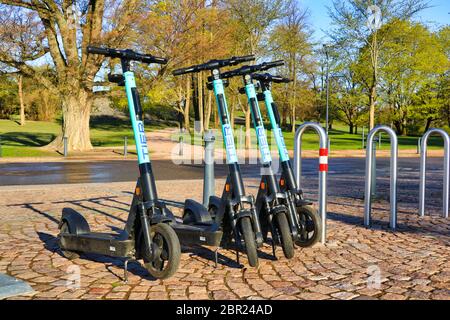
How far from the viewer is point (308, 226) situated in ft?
16.6

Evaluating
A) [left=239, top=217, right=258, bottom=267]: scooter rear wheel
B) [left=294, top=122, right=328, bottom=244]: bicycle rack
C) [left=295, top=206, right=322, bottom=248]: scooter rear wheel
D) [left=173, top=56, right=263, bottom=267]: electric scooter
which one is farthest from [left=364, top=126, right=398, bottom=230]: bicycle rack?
[left=239, top=217, right=258, bottom=267]: scooter rear wheel

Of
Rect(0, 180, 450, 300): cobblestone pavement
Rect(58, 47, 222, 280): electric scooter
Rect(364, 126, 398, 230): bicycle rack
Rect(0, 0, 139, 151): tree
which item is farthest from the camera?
Rect(0, 0, 139, 151): tree

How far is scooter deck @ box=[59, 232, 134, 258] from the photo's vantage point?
13.7 ft

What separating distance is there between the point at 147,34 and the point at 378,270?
19.9 meters

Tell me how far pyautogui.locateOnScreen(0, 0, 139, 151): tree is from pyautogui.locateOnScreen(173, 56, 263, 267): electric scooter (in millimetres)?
18009

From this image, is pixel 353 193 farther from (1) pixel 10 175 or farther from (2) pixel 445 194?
(1) pixel 10 175

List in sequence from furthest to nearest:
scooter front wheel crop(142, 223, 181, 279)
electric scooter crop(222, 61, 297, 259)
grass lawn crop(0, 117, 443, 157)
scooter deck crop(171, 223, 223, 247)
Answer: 1. grass lawn crop(0, 117, 443, 157)
2. electric scooter crop(222, 61, 297, 259)
3. scooter deck crop(171, 223, 223, 247)
4. scooter front wheel crop(142, 223, 181, 279)

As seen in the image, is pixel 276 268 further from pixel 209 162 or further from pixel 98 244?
pixel 209 162

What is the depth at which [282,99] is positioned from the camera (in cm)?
4888

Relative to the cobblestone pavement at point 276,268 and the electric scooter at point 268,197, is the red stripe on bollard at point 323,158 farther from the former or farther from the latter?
the cobblestone pavement at point 276,268

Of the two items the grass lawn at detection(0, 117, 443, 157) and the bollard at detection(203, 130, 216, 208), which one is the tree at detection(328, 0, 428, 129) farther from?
the bollard at detection(203, 130, 216, 208)

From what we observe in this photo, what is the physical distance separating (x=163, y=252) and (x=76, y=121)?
2151cm

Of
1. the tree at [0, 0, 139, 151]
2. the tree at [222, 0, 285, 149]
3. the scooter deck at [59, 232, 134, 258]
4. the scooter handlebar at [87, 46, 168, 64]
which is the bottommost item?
the scooter deck at [59, 232, 134, 258]

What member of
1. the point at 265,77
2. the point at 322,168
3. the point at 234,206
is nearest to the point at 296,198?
the point at 322,168
